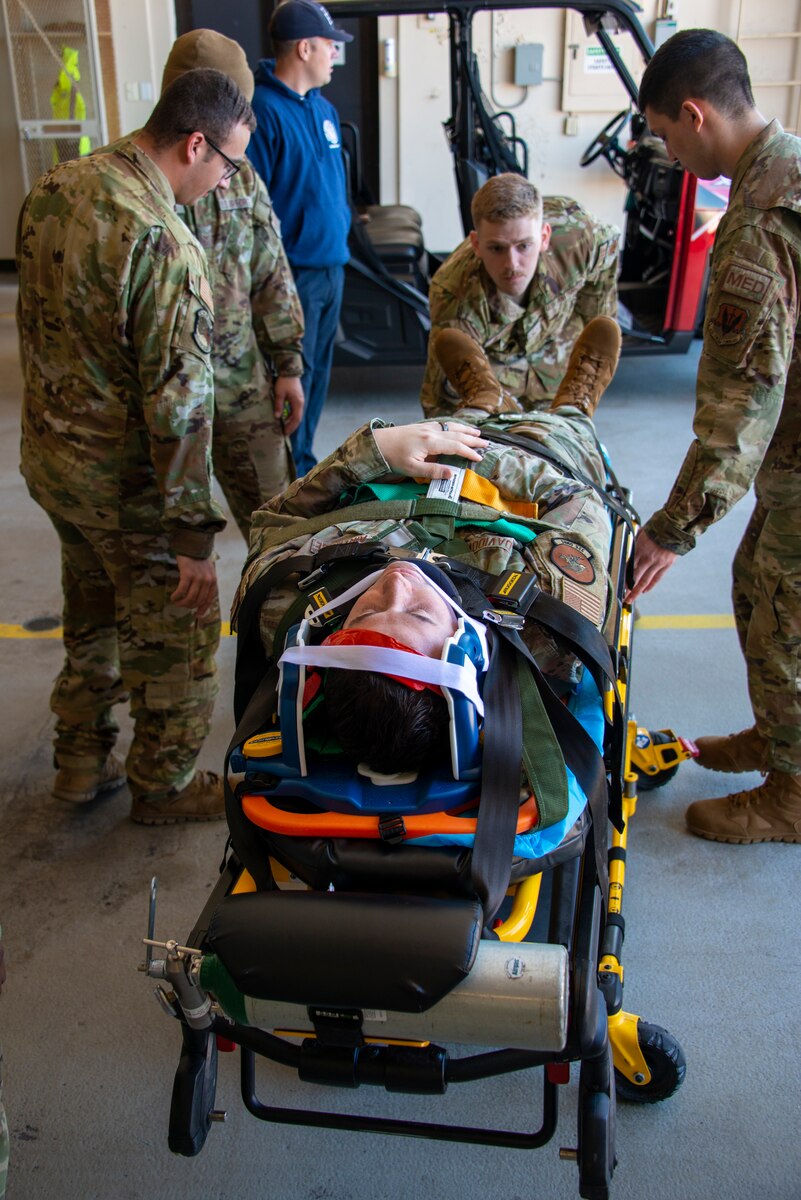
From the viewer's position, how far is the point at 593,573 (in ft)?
5.87

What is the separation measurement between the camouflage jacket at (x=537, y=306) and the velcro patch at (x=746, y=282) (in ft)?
3.48

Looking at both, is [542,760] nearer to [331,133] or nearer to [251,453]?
[251,453]

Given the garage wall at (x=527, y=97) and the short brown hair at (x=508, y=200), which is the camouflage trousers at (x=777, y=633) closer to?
the short brown hair at (x=508, y=200)

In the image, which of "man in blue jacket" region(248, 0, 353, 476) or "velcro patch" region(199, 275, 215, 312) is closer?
"velcro patch" region(199, 275, 215, 312)

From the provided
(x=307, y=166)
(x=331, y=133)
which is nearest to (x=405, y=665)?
(x=307, y=166)

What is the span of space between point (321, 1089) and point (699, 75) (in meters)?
2.03

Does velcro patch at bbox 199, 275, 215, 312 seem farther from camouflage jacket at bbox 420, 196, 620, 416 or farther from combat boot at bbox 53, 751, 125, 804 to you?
combat boot at bbox 53, 751, 125, 804

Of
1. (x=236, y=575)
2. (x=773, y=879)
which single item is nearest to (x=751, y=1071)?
(x=773, y=879)

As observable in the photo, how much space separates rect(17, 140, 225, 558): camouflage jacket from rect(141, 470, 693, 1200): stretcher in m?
0.74

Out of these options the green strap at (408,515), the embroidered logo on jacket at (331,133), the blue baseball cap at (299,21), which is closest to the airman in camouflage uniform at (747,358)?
the green strap at (408,515)

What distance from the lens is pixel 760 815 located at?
7.72ft

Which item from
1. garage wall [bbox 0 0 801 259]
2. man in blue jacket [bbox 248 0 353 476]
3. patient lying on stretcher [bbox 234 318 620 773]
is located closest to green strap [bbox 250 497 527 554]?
patient lying on stretcher [bbox 234 318 620 773]

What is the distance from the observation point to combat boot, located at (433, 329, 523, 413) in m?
2.62

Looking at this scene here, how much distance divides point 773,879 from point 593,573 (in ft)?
3.18
